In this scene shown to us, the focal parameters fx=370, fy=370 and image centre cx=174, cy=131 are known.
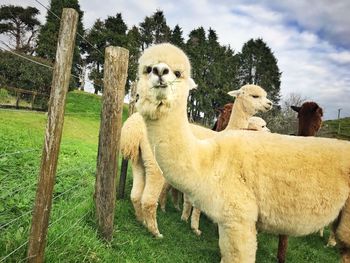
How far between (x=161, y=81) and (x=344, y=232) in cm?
229

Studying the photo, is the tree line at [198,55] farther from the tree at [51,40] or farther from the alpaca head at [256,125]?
the alpaca head at [256,125]

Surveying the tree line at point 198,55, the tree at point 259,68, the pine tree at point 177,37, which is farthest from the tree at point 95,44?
the tree at point 259,68

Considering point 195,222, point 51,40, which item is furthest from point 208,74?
point 195,222

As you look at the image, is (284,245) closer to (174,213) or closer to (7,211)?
(174,213)

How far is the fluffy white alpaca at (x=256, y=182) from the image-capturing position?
321cm

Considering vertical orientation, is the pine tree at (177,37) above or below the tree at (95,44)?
above

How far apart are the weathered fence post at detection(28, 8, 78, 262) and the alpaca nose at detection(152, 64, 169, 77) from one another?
2.53 ft

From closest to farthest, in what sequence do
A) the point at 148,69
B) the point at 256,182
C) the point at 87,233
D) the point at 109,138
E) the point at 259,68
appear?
the point at 148,69, the point at 256,182, the point at 87,233, the point at 109,138, the point at 259,68

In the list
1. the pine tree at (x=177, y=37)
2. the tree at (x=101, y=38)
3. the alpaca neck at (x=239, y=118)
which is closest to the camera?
the alpaca neck at (x=239, y=118)

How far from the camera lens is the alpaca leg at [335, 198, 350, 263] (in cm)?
347

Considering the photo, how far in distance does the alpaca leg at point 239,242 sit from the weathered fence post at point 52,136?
5.12 feet

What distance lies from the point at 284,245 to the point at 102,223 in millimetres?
2487

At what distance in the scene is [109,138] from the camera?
434 cm

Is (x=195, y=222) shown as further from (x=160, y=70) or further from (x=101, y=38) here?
(x=101, y=38)
